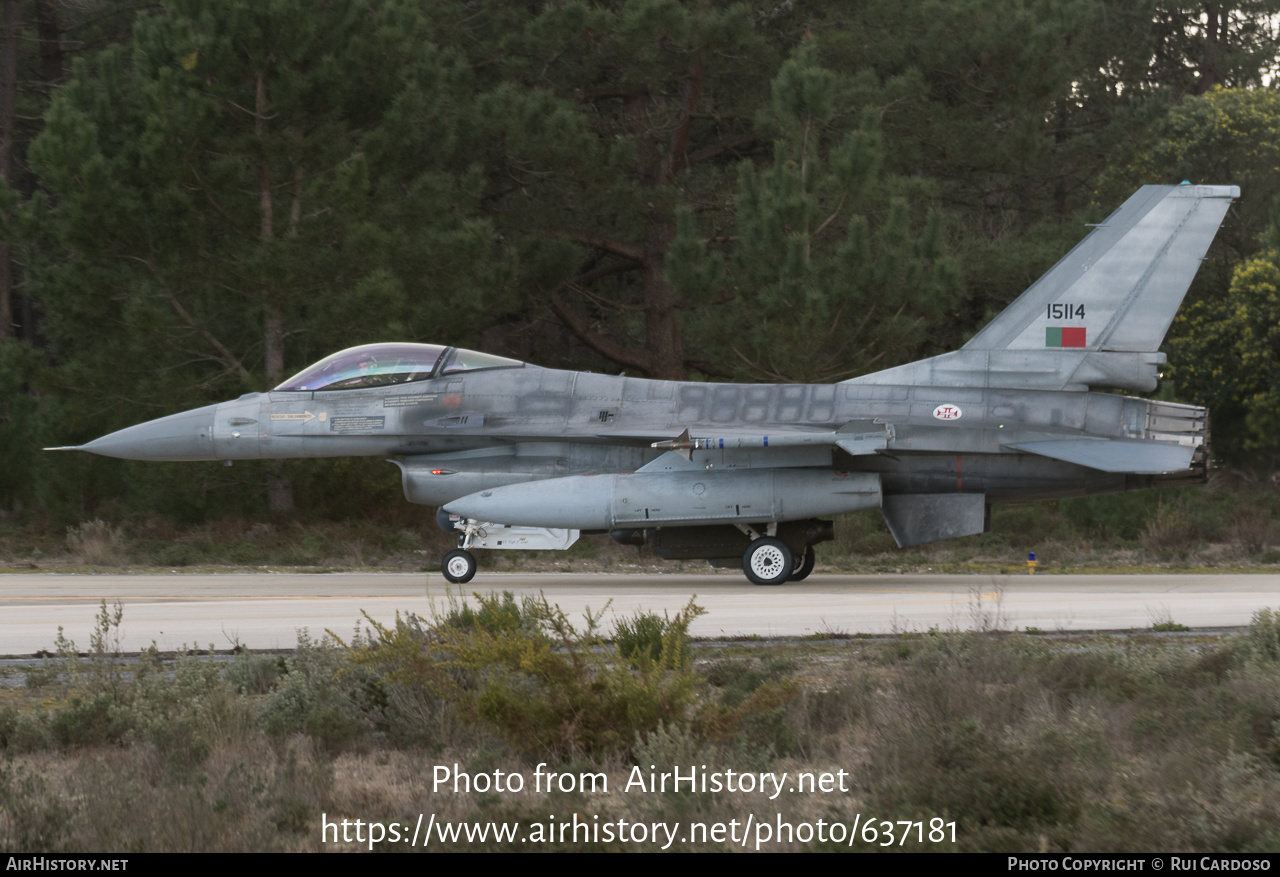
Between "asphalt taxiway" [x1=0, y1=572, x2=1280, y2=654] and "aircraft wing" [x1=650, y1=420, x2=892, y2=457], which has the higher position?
"aircraft wing" [x1=650, y1=420, x2=892, y2=457]

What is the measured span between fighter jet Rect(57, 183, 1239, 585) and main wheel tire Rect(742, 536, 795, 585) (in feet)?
0.08

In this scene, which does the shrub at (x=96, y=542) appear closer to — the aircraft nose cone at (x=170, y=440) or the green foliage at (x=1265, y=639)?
the aircraft nose cone at (x=170, y=440)

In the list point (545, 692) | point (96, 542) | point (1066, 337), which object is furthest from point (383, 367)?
point (545, 692)

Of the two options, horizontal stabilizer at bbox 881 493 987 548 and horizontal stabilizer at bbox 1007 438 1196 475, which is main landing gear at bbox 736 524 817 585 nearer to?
horizontal stabilizer at bbox 881 493 987 548

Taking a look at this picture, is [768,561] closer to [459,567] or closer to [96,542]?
[459,567]

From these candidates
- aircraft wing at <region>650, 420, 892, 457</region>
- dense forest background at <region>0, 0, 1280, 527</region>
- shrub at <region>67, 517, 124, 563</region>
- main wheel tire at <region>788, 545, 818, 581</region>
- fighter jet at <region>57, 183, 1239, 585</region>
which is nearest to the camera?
aircraft wing at <region>650, 420, 892, 457</region>

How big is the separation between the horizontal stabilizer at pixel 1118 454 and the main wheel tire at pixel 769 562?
3282 mm

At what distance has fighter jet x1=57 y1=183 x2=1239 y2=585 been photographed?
15742mm

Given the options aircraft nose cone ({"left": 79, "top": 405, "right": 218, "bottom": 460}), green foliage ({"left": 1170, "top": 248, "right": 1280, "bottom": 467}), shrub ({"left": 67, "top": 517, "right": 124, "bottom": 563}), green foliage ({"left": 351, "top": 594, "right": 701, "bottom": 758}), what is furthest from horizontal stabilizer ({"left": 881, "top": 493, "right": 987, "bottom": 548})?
green foliage ({"left": 1170, "top": 248, "right": 1280, "bottom": 467})

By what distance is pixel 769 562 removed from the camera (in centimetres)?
1622

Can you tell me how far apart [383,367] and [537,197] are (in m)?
12.3

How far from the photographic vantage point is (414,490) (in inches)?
672

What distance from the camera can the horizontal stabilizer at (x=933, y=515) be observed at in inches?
640

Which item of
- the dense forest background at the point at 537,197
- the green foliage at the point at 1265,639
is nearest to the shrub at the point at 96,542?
the dense forest background at the point at 537,197
